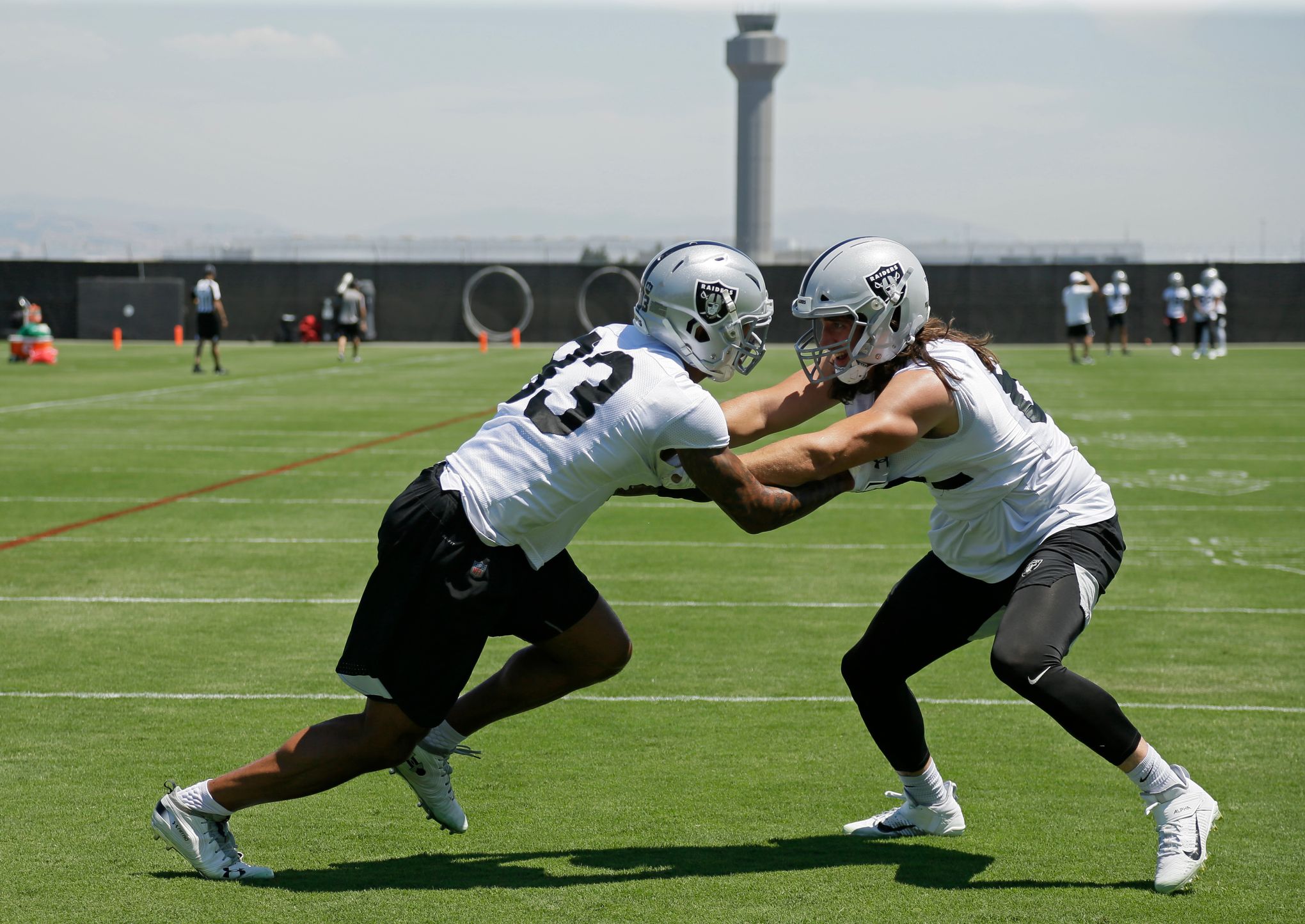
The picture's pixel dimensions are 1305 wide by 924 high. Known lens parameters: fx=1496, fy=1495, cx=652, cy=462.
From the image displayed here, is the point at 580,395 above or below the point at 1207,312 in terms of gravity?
above

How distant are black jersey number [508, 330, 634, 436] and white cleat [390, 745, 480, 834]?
46.5 inches

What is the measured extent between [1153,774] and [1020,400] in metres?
1.17

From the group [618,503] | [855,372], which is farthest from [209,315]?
[855,372]

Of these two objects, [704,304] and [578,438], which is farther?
[704,304]

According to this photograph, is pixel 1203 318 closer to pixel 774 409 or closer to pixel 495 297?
pixel 495 297

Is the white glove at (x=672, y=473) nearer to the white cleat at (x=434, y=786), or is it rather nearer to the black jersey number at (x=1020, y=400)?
the black jersey number at (x=1020, y=400)

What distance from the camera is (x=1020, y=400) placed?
15.1 feet

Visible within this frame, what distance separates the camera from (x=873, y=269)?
4355 millimetres

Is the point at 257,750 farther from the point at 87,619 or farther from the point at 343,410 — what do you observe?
the point at 343,410

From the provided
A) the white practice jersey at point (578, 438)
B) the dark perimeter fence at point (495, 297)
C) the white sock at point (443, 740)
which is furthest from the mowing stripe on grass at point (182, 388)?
the white practice jersey at point (578, 438)

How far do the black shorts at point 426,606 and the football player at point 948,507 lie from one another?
2.73 feet

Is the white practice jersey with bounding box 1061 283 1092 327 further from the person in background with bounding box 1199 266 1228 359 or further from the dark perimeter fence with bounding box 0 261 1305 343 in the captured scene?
the dark perimeter fence with bounding box 0 261 1305 343

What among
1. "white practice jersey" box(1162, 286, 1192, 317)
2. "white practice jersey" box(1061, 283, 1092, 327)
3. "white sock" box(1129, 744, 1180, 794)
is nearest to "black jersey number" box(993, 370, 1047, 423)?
"white sock" box(1129, 744, 1180, 794)

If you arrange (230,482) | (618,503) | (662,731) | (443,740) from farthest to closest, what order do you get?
(230,482), (618,503), (662,731), (443,740)
